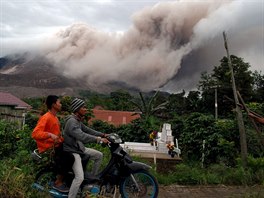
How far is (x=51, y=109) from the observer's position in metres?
A: 4.36

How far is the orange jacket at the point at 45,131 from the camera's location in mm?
4094

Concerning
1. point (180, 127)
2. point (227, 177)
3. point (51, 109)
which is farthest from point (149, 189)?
point (180, 127)

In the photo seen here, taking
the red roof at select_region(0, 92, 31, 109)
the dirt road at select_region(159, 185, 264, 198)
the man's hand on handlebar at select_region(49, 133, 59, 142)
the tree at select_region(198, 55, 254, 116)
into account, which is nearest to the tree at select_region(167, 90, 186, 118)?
the tree at select_region(198, 55, 254, 116)

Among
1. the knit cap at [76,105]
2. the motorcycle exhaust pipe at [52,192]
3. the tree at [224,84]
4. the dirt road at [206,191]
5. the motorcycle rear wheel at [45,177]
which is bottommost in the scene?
the dirt road at [206,191]

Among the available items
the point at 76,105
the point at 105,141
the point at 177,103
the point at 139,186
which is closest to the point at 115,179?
the point at 139,186

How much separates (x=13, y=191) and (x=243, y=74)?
115ft

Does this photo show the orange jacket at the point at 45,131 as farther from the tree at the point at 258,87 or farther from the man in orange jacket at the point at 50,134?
the tree at the point at 258,87

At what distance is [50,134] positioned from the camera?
4.10 metres

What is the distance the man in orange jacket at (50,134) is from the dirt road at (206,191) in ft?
6.28

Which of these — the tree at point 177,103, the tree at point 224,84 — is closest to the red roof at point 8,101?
the tree at point 177,103

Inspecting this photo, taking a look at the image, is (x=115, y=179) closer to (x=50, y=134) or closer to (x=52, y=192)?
(x=52, y=192)

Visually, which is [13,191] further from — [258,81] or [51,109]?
→ [258,81]

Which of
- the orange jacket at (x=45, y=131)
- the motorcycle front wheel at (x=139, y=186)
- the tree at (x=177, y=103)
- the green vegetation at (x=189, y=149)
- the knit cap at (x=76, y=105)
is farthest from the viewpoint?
the tree at (x=177, y=103)

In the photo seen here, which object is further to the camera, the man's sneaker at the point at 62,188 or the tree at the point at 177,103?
the tree at the point at 177,103
